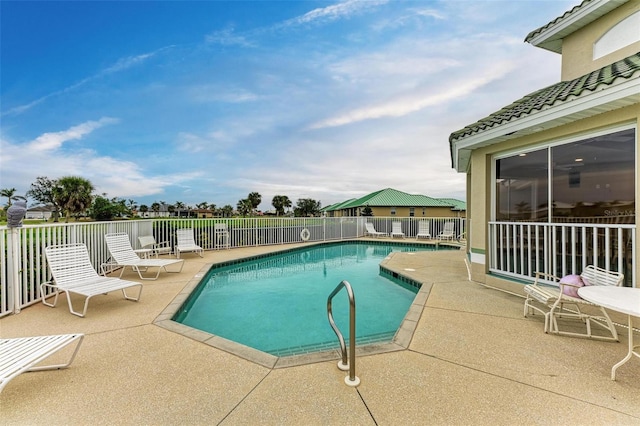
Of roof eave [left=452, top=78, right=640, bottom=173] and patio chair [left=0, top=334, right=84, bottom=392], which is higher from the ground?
roof eave [left=452, top=78, right=640, bottom=173]

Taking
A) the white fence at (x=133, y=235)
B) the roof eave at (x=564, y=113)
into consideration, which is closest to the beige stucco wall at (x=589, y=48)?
the roof eave at (x=564, y=113)

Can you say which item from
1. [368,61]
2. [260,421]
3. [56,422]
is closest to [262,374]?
[260,421]

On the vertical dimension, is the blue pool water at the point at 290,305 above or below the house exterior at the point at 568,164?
below

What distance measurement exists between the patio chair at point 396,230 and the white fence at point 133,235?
1.63ft

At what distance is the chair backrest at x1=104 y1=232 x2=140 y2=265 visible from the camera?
19.6 ft

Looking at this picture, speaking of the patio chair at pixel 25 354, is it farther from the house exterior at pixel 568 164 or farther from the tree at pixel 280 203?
the tree at pixel 280 203

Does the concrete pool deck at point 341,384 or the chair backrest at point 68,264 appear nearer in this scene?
the concrete pool deck at point 341,384

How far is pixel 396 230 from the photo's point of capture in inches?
647

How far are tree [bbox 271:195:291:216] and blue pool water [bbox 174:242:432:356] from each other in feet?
155

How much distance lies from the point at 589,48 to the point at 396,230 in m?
11.5

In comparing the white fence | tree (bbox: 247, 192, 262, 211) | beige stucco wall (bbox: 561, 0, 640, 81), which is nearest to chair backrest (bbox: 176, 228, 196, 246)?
the white fence

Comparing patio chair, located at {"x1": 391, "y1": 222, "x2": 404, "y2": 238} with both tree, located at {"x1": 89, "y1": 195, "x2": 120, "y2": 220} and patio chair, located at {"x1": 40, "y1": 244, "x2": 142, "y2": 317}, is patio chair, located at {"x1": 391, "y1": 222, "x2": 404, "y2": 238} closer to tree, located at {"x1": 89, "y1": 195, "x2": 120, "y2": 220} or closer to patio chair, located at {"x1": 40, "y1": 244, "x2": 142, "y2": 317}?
patio chair, located at {"x1": 40, "y1": 244, "x2": 142, "y2": 317}

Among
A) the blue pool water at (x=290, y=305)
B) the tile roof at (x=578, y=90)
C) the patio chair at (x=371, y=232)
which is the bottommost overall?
the blue pool water at (x=290, y=305)

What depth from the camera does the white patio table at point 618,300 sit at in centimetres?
214
